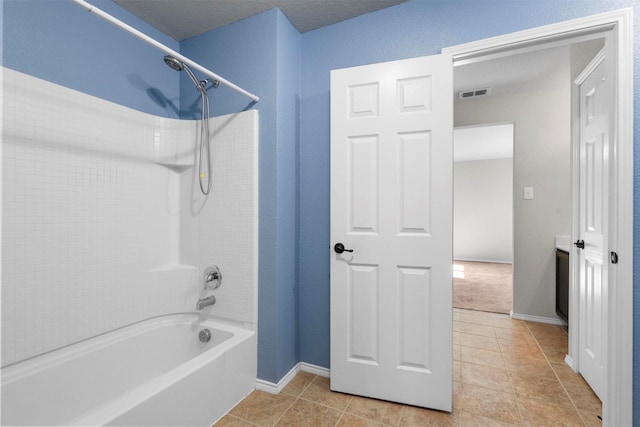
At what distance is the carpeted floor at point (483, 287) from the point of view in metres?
3.61

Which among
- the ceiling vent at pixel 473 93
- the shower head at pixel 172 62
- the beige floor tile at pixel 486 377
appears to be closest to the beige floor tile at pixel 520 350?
the beige floor tile at pixel 486 377

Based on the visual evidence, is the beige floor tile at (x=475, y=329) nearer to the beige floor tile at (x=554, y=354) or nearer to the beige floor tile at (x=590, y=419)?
the beige floor tile at (x=554, y=354)

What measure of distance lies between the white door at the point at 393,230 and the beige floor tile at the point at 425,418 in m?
0.04

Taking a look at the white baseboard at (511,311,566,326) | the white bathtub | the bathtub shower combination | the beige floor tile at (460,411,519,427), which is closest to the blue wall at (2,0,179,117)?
the bathtub shower combination

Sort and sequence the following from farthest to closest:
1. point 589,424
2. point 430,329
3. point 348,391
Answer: point 348,391
point 430,329
point 589,424

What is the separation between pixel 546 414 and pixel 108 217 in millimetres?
2745

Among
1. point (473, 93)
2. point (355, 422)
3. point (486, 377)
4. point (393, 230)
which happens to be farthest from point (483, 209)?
point (355, 422)

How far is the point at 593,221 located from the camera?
6.20ft

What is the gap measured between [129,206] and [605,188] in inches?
111

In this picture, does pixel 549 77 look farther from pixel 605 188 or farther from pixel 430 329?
pixel 430 329

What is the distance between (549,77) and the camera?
293cm

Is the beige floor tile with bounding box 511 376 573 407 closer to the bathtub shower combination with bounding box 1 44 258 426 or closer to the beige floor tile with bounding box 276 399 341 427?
the beige floor tile with bounding box 276 399 341 427

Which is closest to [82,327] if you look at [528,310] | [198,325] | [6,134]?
[198,325]

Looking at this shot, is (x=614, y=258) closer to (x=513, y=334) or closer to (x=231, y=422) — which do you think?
(x=513, y=334)
